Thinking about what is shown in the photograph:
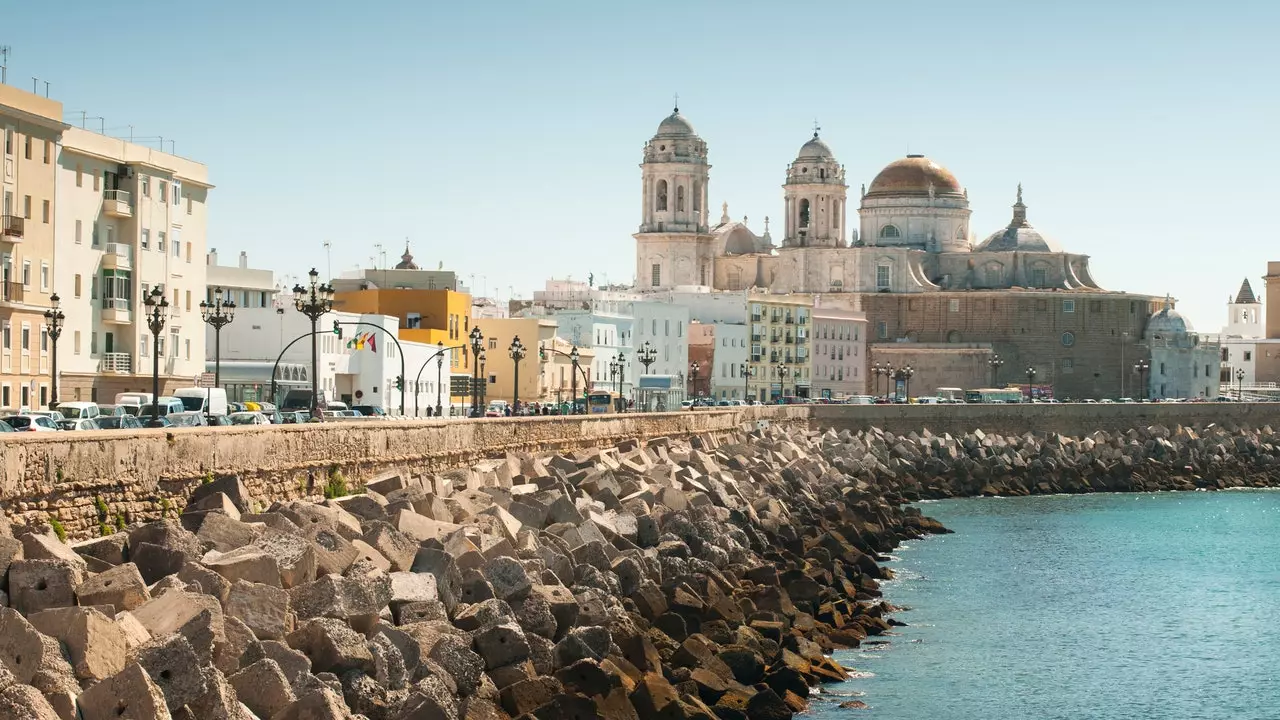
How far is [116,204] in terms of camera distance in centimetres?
4162

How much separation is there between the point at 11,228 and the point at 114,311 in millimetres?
5326

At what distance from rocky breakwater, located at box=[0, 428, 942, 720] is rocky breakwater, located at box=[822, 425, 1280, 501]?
27104mm

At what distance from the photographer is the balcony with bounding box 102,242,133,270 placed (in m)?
41.6

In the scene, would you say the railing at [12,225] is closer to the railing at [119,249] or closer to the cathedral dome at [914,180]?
the railing at [119,249]

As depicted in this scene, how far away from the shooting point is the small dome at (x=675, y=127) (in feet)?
357

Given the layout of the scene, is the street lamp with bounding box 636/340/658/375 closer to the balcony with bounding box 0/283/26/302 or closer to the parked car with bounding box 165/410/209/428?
the balcony with bounding box 0/283/26/302

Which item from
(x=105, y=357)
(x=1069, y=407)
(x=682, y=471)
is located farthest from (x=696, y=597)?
(x=1069, y=407)

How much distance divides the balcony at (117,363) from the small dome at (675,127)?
6878 centimetres

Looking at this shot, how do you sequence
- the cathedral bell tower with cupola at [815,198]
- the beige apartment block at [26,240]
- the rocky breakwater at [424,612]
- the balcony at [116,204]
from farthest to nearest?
the cathedral bell tower with cupola at [815,198] → the balcony at [116,204] → the beige apartment block at [26,240] → the rocky breakwater at [424,612]

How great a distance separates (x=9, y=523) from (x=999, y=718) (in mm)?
11319

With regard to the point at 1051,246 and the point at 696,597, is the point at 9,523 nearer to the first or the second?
the point at 696,597

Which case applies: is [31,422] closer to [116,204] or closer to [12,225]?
[12,225]

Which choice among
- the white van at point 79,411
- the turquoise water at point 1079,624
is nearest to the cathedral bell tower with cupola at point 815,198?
the turquoise water at point 1079,624

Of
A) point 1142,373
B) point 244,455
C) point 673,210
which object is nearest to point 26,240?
point 244,455
